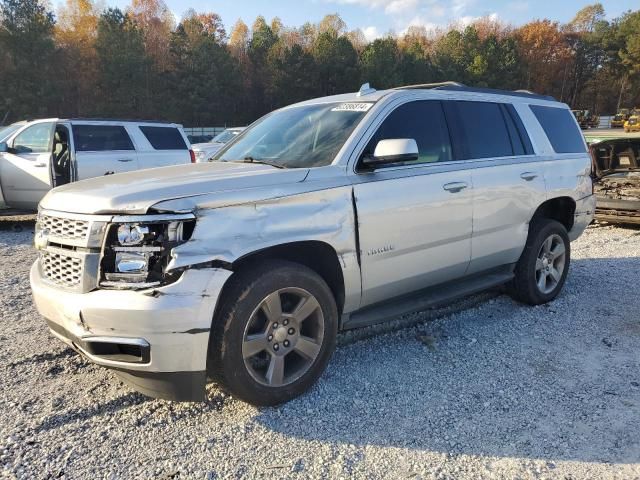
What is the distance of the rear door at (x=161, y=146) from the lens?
32.1 ft

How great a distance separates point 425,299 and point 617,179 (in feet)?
21.8

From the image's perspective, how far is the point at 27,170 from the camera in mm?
8695

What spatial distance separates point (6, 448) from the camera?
2711 millimetres

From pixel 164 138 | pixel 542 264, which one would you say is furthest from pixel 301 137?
pixel 164 138

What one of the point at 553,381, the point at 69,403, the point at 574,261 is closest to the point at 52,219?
the point at 69,403

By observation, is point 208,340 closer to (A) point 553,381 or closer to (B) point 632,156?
(A) point 553,381

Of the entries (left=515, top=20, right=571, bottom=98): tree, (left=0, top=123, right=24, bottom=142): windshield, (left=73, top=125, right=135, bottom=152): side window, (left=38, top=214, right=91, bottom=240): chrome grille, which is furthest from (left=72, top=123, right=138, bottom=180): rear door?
(left=515, top=20, right=571, bottom=98): tree

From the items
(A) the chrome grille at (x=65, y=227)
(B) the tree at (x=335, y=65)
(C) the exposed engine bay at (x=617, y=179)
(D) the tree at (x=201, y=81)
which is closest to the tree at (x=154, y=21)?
(D) the tree at (x=201, y=81)

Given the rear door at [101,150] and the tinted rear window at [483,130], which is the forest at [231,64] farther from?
the tinted rear window at [483,130]

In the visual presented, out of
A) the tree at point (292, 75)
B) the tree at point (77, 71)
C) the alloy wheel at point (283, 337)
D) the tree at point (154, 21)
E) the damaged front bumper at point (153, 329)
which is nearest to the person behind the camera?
the damaged front bumper at point (153, 329)

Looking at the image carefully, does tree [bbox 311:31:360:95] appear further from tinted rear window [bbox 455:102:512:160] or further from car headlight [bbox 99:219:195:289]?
car headlight [bbox 99:219:195:289]

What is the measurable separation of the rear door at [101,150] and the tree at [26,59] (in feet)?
119

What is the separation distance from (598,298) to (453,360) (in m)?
2.40

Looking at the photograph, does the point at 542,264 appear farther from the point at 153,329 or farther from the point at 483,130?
the point at 153,329
